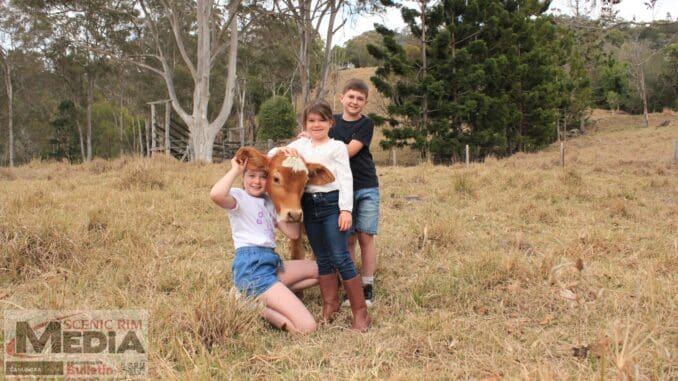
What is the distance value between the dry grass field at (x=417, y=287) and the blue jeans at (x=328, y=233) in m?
0.37

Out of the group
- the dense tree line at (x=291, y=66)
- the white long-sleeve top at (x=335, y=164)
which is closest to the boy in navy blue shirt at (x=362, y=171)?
the white long-sleeve top at (x=335, y=164)

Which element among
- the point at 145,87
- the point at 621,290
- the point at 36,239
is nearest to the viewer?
the point at 621,290

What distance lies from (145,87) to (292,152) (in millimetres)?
32078

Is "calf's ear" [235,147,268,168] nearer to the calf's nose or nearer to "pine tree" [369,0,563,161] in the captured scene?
the calf's nose

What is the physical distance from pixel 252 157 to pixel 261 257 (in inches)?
24.9

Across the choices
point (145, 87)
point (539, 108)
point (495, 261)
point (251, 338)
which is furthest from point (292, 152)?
point (145, 87)

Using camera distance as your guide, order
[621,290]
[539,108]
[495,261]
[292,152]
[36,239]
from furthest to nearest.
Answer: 1. [539,108]
2. [36,239]
3. [495,261]
4. [621,290]
5. [292,152]

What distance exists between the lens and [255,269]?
2826 mm

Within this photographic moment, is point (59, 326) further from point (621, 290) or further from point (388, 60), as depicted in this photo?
point (388, 60)

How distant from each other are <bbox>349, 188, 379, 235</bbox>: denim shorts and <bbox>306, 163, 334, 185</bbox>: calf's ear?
493 millimetres

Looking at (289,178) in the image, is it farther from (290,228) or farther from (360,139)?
(360,139)

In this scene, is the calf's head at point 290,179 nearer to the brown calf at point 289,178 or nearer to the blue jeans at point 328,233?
the brown calf at point 289,178

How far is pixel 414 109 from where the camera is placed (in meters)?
20.0

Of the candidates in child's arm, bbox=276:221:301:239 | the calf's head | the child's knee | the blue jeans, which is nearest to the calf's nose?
the calf's head
